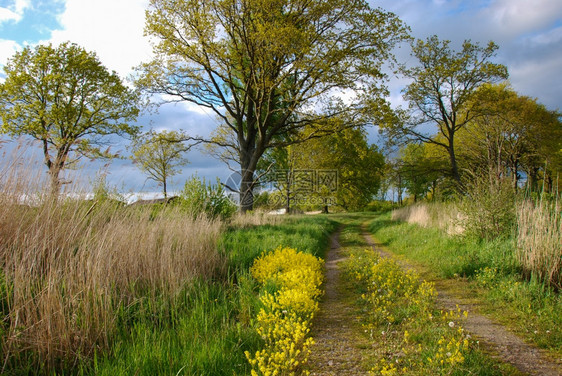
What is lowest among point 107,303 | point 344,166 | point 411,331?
point 411,331

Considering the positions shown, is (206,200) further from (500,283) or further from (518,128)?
(518,128)

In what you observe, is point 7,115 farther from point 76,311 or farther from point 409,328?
point 409,328

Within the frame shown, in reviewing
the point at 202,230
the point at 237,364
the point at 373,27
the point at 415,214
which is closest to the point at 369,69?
the point at 373,27

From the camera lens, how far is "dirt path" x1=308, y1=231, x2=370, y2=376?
11.3ft

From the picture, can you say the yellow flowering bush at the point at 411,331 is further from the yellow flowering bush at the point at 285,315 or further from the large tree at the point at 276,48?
the large tree at the point at 276,48

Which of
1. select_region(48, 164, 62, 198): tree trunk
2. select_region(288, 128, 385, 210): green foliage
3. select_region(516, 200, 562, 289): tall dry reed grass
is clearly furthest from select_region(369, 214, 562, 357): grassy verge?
select_region(288, 128, 385, 210): green foliage

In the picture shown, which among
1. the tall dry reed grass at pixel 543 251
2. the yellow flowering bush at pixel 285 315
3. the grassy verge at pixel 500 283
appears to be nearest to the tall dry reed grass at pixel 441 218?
the grassy verge at pixel 500 283

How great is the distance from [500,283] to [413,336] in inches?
127

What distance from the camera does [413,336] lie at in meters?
4.04

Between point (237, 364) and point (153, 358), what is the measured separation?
82cm

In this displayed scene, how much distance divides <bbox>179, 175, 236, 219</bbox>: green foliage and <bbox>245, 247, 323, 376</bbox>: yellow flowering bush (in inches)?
218

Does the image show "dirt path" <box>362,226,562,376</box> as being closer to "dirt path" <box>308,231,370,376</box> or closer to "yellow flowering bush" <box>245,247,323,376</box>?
"dirt path" <box>308,231,370,376</box>

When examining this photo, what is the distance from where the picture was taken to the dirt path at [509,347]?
141 inches

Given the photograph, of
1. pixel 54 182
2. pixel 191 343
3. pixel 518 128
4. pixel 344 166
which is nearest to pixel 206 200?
pixel 54 182
